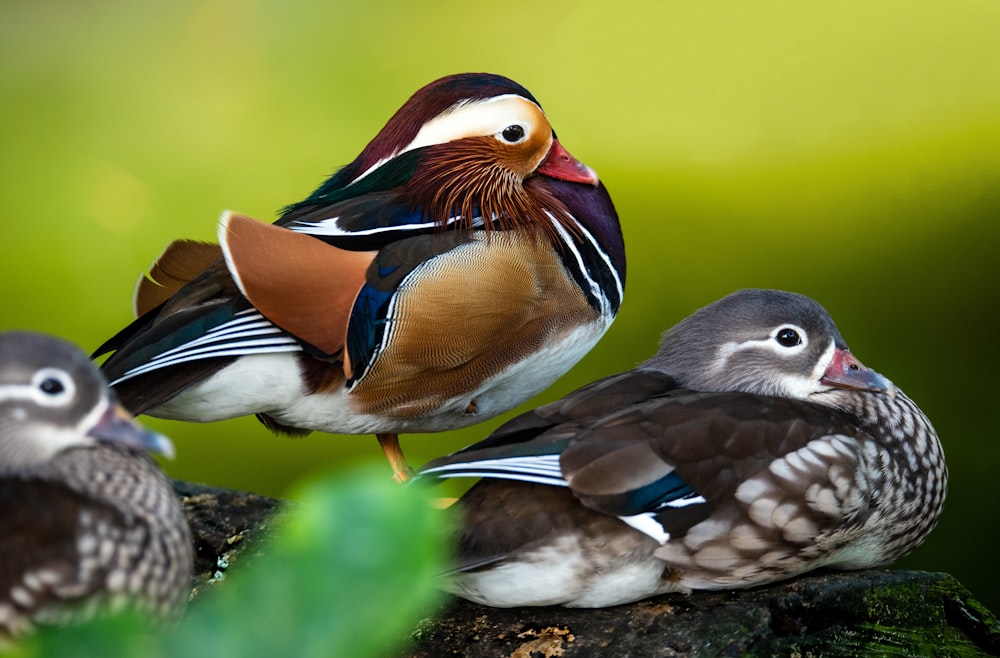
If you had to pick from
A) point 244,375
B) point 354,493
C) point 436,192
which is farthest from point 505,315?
point 354,493

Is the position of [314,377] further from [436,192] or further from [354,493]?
[354,493]

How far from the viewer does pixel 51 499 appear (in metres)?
0.62

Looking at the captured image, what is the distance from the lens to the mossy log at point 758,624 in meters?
0.91

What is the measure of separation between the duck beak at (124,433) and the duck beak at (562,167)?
729 mm

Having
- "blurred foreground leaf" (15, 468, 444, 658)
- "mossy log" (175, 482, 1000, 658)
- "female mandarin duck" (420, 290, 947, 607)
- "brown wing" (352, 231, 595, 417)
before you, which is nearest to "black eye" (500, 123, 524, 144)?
"brown wing" (352, 231, 595, 417)

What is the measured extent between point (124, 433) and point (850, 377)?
70 centimetres

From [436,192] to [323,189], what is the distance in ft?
0.56

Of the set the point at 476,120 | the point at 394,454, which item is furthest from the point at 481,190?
the point at 394,454

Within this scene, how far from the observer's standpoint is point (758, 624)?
0.92 metres

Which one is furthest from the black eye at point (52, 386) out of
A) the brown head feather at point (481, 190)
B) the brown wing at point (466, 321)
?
the brown head feather at point (481, 190)

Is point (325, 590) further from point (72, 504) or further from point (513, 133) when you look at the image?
point (513, 133)

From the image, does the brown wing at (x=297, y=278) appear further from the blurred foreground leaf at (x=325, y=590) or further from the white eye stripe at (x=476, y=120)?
the blurred foreground leaf at (x=325, y=590)

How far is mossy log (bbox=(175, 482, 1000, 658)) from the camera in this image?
0.91m

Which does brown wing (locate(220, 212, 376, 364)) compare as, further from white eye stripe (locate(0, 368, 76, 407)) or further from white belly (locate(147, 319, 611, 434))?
white eye stripe (locate(0, 368, 76, 407))
